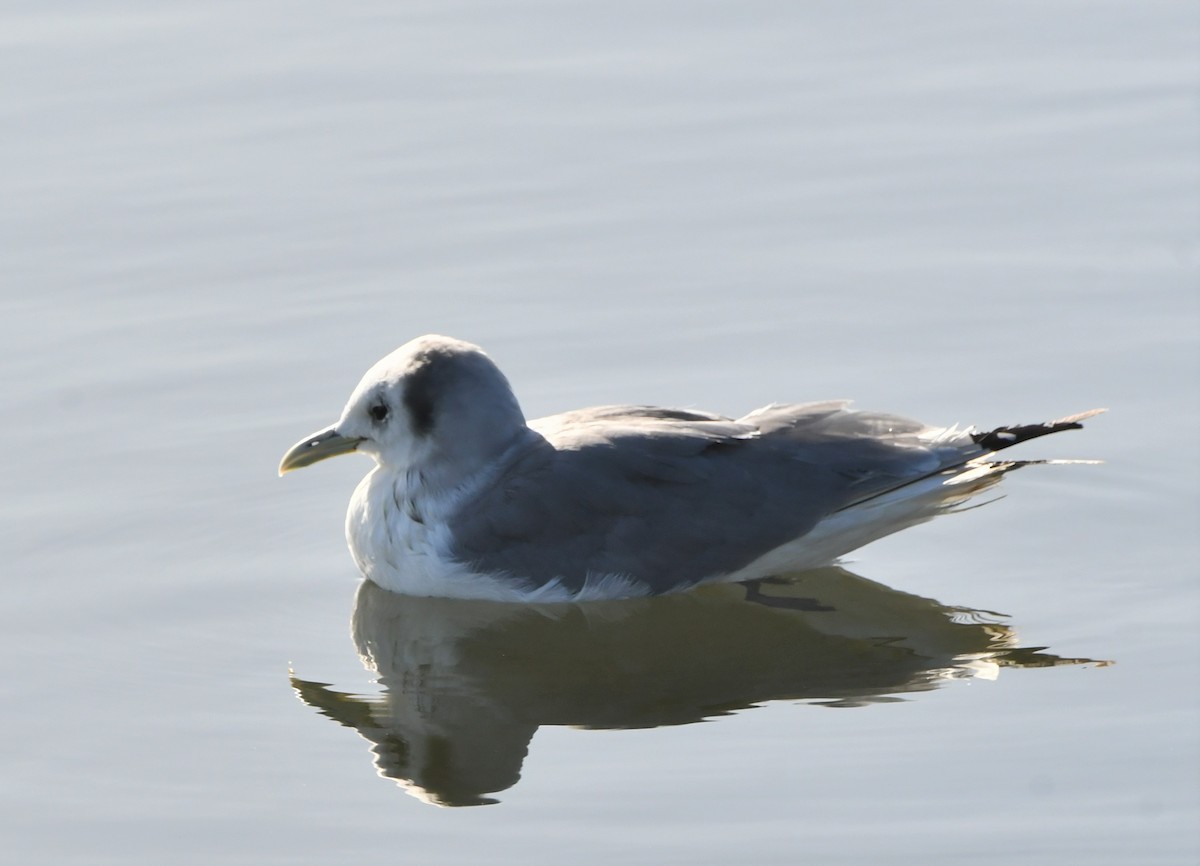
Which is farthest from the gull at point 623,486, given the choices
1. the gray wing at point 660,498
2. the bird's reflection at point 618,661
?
the bird's reflection at point 618,661

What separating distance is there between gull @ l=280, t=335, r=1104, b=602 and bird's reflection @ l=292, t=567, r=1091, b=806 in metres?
0.15

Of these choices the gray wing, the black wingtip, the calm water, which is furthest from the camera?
the gray wing

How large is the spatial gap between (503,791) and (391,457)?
219 centimetres

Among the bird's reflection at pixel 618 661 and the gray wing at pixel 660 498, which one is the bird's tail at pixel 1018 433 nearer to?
the gray wing at pixel 660 498

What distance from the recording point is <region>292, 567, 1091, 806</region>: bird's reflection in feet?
A: 27.0

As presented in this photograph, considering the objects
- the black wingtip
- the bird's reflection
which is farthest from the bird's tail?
the bird's reflection

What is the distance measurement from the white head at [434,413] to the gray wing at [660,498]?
20cm

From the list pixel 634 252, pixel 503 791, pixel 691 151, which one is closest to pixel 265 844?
Answer: pixel 503 791

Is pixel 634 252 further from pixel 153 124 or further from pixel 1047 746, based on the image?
pixel 1047 746

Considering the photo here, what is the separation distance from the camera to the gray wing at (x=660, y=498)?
29.8 feet

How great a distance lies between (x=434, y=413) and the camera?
30.6 feet

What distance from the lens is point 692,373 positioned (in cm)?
1083

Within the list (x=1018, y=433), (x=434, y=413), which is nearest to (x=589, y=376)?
(x=434, y=413)

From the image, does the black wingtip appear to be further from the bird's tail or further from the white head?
the white head
